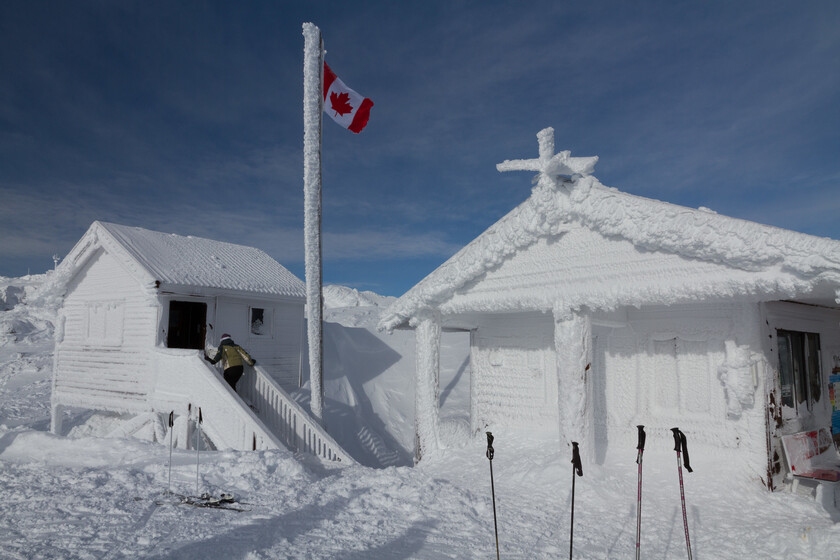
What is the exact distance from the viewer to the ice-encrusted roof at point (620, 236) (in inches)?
244

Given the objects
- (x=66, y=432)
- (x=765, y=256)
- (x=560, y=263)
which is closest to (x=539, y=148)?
(x=560, y=263)

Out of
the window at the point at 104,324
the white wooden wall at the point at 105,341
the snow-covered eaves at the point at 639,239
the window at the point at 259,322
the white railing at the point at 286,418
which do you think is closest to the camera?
the snow-covered eaves at the point at 639,239

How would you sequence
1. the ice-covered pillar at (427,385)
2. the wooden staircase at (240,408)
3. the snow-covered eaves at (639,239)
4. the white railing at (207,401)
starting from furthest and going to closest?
the ice-covered pillar at (427,385) < the wooden staircase at (240,408) < the white railing at (207,401) < the snow-covered eaves at (639,239)

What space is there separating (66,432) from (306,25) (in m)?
14.2

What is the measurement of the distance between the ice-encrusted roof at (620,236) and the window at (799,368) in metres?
3.04

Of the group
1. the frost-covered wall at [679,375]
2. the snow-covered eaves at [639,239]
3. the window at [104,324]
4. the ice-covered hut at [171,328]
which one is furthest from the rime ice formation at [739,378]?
the window at [104,324]

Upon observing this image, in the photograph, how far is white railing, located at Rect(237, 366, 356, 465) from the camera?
1055 centimetres

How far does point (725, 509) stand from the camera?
7.20 metres

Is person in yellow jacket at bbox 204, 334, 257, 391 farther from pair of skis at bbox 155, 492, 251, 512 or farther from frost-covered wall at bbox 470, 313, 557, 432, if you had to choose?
pair of skis at bbox 155, 492, 251, 512

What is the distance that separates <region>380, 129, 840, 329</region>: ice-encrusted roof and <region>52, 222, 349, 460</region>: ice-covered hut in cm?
394

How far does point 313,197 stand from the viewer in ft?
42.2

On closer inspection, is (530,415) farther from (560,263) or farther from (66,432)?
(66,432)

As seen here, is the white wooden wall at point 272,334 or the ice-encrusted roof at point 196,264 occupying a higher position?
the ice-encrusted roof at point 196,264

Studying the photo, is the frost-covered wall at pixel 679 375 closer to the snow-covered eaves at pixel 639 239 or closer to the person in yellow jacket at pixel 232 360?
the snow-covered eaves at pixel 639 239
